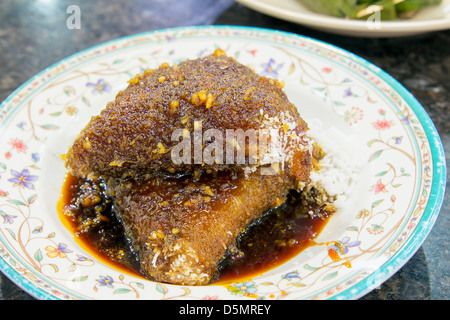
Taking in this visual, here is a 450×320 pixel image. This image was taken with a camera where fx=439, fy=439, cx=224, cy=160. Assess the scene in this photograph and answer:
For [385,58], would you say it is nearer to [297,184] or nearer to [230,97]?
[297,184]

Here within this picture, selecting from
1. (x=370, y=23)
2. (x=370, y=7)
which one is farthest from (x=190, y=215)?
(x=370, y=7)

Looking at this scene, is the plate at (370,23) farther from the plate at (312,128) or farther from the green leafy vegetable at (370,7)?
the plate at (312,128)

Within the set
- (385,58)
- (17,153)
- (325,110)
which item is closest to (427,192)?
(325,110)

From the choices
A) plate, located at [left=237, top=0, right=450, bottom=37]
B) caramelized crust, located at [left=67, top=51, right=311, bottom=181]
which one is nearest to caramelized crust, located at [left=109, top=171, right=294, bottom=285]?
caramelized crust, located at [left=67, top=51, right=311, bottom=181]

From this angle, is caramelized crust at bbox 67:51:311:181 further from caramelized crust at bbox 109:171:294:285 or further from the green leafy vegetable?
the green leafy vegetable

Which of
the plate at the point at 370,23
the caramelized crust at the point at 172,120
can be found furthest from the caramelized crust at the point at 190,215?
the plate at the point at 370,23
